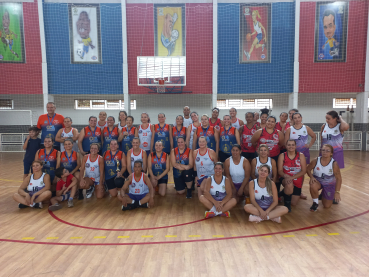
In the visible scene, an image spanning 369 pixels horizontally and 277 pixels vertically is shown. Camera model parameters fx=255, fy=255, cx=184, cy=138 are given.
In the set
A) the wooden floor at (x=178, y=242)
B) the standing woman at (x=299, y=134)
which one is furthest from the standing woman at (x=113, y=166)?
the standing woman at (x=299, y=134)

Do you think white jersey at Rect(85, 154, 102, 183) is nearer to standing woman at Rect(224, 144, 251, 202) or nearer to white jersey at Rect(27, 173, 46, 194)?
white jersey at Rect(27, 173, 46, 194)

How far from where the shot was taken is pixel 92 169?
4980mm

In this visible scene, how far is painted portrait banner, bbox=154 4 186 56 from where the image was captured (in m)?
11.4

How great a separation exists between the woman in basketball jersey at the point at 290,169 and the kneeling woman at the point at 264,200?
1.86 ft

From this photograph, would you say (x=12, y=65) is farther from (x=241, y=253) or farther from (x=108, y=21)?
(x=241, y=253)

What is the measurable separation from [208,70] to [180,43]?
1.75 metres

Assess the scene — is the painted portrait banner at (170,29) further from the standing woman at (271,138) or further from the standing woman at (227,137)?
the standing woman at (271,138)

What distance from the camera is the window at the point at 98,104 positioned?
42.2 ft

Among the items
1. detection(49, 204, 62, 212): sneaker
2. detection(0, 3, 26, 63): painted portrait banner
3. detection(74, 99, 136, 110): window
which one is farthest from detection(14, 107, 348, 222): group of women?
detection(0, 3, 26, 63): painted portrait banner

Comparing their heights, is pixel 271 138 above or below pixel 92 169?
above

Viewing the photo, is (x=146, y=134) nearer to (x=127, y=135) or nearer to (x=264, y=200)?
(x=127, y=135)

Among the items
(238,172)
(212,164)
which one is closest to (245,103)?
(212,164)

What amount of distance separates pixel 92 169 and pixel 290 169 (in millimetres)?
3647

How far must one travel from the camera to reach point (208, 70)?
38.4 feet
